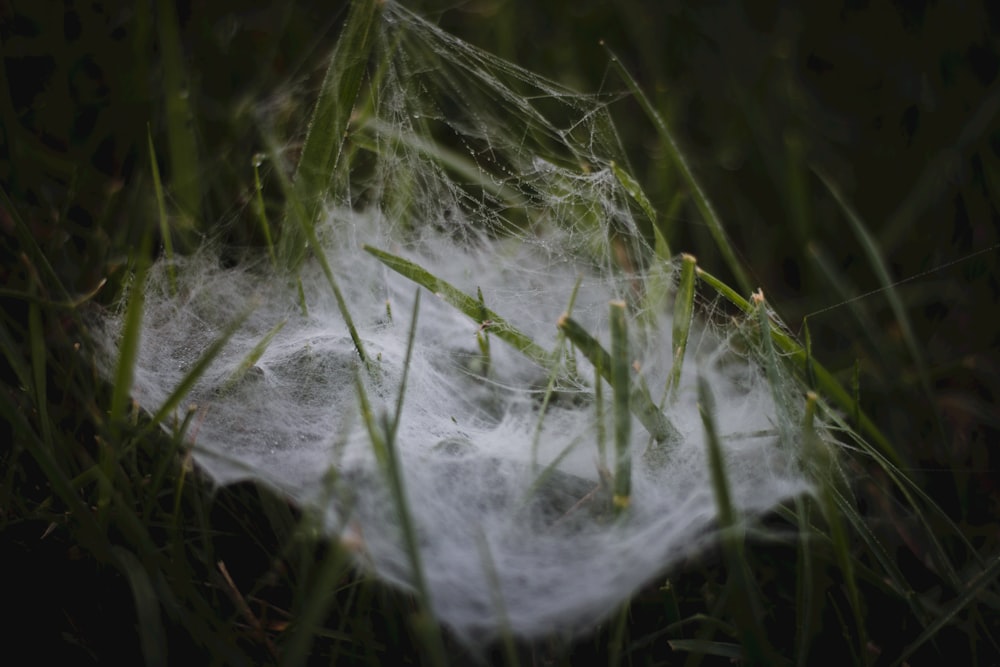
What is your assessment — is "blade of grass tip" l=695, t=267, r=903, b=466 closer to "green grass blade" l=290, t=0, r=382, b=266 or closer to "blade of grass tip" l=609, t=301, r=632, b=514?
"blade of grass tip" l=609, t=301, r=632, b=514

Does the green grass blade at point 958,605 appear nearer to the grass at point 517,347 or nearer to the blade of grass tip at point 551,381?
the grass at point 517,347

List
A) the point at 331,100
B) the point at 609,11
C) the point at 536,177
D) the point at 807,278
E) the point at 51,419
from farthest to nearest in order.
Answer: the point at 609,11 → the point at 807,278 → the point at 536,177 → the point at 331,100 → the point at 51,419

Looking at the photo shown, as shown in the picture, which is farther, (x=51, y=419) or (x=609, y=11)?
(x=609, y=11)

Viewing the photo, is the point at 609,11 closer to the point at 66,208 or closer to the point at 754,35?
the point at 754,35

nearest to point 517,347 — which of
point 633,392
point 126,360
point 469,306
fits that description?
point 469,306

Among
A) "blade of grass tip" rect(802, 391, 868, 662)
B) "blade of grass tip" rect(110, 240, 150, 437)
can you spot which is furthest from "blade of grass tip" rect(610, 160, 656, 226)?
"blade of grass tip" rect(110, 240, 150, 437)

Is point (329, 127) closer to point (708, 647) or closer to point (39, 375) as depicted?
point (39, 375)

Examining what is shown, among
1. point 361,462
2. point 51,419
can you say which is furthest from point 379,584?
point 51,419
